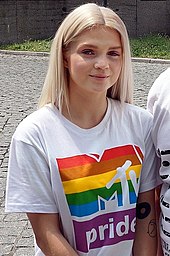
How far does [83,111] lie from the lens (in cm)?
222

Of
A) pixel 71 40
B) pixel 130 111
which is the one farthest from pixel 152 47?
pixel 71 40

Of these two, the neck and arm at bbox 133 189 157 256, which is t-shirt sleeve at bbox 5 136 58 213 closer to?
the neck

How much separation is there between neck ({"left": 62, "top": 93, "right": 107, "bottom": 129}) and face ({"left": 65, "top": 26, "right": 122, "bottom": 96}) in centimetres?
5

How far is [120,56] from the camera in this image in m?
2.20

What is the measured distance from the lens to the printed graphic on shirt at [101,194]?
6.83ft

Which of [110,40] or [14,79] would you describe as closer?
[110,40]

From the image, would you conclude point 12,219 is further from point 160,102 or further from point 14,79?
point 14,79

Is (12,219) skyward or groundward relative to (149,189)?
groundward

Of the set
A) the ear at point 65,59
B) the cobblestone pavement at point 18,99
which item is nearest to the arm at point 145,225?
the ear at point 65,59

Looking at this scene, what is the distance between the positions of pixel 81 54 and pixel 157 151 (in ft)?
1.47

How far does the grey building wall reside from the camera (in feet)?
63.4

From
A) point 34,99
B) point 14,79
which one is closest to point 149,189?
point 34,99

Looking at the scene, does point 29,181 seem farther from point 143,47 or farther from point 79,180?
point 143,47

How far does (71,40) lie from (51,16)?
18.7 metres
